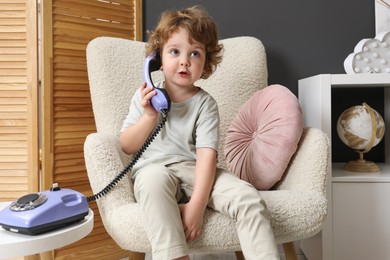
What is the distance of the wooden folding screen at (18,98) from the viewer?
62.3 inches

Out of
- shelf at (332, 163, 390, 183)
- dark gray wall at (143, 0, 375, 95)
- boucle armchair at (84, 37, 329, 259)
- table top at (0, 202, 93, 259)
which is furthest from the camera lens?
dark gray wall at (143, 0, 375, 95)

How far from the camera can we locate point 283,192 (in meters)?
1.13

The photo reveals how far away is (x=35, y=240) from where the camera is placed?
723 mm

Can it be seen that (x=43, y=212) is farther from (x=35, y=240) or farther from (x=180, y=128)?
(x=180, y=128)

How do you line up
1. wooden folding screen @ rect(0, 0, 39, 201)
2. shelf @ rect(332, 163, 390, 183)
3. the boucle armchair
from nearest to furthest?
the boucle armchair < shelf @ rect(332, 163, 390, 183) < wooden folding screen @ rect(0, 0, 39, 201)

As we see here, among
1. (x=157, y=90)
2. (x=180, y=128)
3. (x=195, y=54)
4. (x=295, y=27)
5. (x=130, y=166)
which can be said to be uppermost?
(x=295, y=27)

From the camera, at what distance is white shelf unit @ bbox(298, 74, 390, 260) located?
4.80 ft

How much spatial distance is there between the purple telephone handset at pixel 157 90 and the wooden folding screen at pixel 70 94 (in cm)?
62

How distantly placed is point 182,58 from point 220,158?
1.89 ft

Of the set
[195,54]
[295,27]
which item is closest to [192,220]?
[195,54]

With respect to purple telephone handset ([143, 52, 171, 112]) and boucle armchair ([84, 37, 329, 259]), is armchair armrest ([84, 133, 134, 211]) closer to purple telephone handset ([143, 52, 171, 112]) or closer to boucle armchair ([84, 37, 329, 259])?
boucle armchair ([84, 37, 329, 259])

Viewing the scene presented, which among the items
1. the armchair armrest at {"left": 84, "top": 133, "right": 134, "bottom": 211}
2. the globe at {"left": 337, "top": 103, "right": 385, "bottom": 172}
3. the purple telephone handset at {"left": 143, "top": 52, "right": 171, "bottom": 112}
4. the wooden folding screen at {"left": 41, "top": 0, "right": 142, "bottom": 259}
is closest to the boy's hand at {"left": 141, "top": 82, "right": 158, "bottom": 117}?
the purple telephone handset at {"left": 143, "top": 52, "right": 171, "bottom": 112}

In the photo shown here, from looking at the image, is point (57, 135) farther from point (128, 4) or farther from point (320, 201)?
point (320, 201)

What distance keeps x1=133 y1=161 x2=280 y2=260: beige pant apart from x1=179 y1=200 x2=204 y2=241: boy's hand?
0.9 inches
